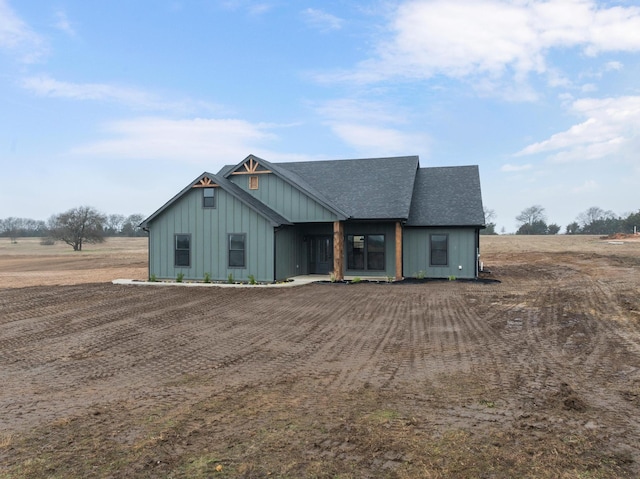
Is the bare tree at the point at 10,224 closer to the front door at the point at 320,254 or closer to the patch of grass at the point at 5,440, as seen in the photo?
the front door at the point at 320,254

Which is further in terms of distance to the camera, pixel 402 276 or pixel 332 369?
pixel 402 276

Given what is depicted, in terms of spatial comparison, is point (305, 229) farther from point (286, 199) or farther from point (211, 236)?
point (211, 236)

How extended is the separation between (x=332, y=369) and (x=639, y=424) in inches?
146

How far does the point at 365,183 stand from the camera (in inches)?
887

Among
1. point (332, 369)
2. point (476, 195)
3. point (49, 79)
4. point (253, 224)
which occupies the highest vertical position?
point (49, 79)

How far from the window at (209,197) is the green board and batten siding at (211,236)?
142 mm

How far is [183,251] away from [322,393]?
15.6 meters

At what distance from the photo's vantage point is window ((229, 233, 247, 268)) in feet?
62.4

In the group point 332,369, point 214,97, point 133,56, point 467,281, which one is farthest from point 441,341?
point 214,97

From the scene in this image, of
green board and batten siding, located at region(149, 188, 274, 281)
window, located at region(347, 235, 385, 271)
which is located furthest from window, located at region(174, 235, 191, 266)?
window, located at region(347, 235, 385, 271)

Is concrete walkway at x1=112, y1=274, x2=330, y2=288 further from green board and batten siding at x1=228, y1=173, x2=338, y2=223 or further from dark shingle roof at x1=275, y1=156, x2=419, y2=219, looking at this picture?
dark shingle roof at x1=275, y1=156, x2=419, y2=219

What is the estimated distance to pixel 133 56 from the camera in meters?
20.2

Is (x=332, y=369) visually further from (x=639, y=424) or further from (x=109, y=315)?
(x=109, y=315)

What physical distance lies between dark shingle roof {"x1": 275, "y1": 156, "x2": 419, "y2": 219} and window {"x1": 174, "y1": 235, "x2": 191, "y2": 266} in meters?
6.07
